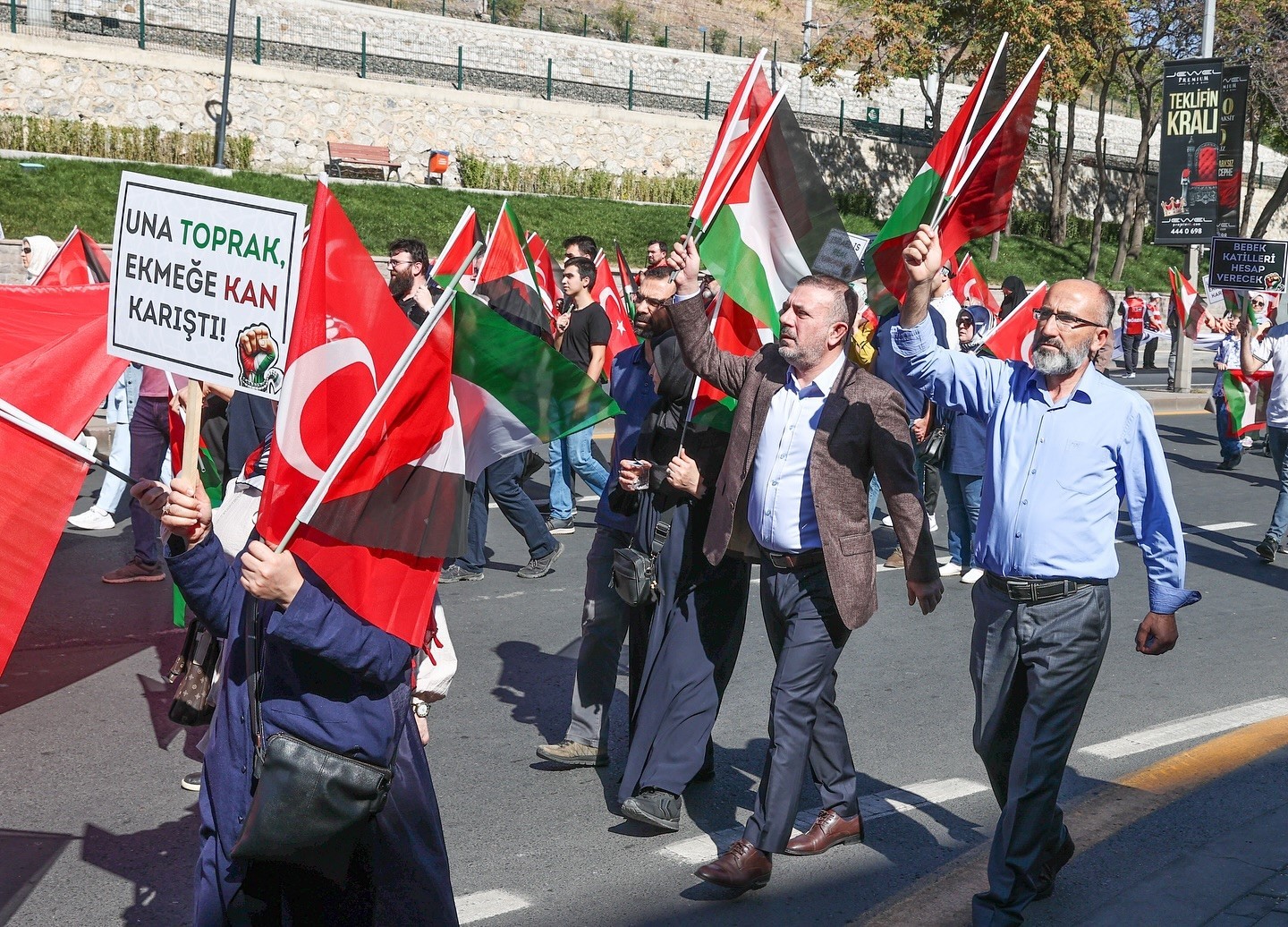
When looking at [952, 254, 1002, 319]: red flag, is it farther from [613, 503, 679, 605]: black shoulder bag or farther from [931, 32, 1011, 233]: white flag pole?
[613, 503, 679, 605]: black shoulder bag

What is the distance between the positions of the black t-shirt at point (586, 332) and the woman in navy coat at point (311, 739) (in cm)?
635

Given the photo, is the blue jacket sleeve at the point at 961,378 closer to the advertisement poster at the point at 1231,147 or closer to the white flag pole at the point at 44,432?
the white flag pole at the point at 44,432

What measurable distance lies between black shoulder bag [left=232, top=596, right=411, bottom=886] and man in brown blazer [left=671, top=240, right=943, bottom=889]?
1.69 metres

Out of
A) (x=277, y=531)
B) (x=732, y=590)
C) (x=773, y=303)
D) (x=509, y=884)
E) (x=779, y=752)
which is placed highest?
(x=773, y=303)

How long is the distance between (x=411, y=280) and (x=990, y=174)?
15.4 feet

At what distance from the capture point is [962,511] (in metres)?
9.27

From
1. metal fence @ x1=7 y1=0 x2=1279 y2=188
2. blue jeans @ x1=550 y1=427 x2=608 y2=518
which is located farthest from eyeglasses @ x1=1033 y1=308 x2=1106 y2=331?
metal fence @ x1=7 y1=0 x2=1279 y2=188

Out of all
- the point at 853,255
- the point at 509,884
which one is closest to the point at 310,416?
the point at 509,884

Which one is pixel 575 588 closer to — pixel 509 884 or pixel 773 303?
pixel 773 303

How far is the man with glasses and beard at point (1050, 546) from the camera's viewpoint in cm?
410

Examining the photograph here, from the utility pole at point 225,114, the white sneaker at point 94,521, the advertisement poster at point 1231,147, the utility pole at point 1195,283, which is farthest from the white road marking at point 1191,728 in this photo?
the utility pole at point 225,114

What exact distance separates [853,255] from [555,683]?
8.40 ft

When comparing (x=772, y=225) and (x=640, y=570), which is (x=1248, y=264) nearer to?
(x=772, y=225)

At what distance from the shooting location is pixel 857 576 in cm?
444
